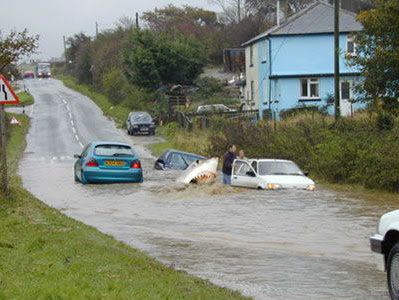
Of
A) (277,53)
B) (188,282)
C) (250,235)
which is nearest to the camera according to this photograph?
(188,282)

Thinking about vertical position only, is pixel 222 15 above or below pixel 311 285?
above

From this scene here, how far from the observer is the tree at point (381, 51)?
80.5ft

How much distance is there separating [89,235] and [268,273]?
381 centimetres

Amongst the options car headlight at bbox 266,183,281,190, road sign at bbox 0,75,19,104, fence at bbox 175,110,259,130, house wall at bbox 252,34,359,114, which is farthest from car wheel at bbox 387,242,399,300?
house wall at bbox 252,34,359,114

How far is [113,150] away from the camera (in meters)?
27.8

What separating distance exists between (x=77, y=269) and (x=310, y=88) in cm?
4676

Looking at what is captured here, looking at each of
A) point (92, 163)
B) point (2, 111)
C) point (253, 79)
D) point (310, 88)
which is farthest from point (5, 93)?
point (253, 79)

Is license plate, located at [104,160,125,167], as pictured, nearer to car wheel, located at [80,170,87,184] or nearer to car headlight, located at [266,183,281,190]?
car wheel, located at [80,170,87,184]

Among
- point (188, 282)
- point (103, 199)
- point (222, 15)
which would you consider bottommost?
point (103, 199)

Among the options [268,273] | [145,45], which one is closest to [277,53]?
[145,45]

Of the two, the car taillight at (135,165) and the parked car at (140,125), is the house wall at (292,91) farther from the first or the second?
the car taillight at (135,165)

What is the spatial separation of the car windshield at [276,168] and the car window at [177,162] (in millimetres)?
7990

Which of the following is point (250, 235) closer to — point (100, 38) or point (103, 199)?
point (103, 199)

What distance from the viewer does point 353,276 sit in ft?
37.2
